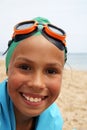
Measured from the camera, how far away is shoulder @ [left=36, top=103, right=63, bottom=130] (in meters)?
3.05

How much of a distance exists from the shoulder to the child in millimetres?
323

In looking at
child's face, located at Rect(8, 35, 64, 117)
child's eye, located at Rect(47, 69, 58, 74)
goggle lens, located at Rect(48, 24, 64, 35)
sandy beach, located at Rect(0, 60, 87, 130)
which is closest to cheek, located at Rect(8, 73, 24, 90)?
child's face, located at Rect(8, 35, 64, 117)

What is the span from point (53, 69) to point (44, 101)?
0.27 metres

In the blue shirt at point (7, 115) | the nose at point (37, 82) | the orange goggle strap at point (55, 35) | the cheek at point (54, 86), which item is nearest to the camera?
the nose at point (37, 82)

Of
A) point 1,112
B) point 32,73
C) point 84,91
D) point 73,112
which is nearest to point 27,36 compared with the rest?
point 32,73

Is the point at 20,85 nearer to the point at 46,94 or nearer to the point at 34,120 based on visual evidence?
the point at 46,94

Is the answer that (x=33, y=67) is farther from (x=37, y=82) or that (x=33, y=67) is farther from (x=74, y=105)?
(x=74, y=105)

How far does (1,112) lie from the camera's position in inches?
111

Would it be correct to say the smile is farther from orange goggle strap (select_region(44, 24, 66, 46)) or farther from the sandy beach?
the sandy beach

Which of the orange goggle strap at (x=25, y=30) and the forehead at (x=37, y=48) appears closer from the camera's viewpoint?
the forehead at (x=37, y=48)

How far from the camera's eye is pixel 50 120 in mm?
3111

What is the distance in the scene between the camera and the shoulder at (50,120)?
120 inches

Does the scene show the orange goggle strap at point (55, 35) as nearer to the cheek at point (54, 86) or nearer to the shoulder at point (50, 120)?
the cheek at point (54, 86)

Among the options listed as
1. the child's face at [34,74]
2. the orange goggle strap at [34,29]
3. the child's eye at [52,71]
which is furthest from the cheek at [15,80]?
the orange goggle strap at [34,29]
